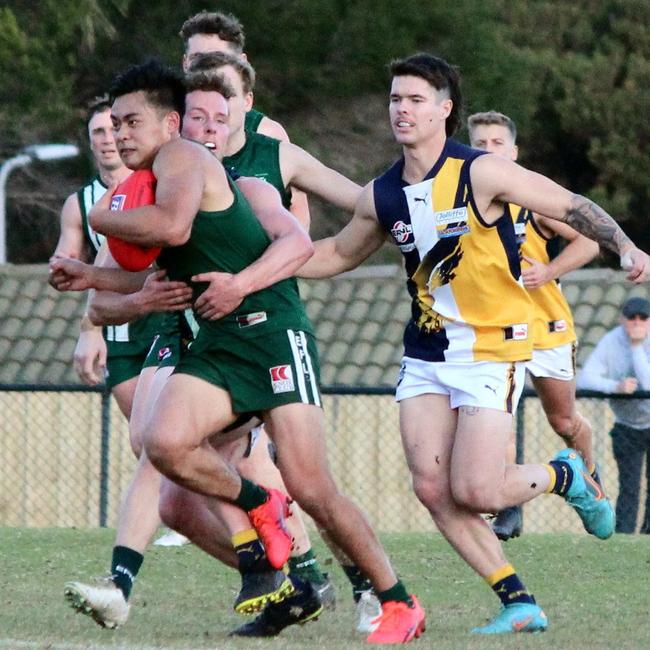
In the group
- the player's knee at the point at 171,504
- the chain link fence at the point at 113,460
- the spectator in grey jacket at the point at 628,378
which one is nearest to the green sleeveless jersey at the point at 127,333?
the player's knee at the point at 171,504

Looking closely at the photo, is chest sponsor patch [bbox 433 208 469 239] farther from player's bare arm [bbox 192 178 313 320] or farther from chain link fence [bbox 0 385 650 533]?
chain link fence [bbox 0 385 650 533]

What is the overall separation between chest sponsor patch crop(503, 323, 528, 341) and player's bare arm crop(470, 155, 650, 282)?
452 millimetres

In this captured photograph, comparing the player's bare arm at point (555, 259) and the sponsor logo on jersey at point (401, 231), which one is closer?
the sponsor logo on jersey at point (401, 231)

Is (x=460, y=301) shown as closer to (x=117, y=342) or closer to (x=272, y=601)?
(x=272, y=601)

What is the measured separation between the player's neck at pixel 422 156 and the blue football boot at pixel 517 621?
5.75 feet

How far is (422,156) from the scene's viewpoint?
22.5 ft

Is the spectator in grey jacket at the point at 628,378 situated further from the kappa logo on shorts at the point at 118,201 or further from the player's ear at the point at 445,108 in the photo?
the kappa logo on shorts at the point at 118,201

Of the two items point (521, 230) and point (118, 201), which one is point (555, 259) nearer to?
point (521, 230)

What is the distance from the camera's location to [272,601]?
6.30 m

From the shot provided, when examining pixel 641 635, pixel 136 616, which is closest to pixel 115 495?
pixel 136 616

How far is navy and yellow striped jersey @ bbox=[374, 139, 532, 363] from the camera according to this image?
22.2ft

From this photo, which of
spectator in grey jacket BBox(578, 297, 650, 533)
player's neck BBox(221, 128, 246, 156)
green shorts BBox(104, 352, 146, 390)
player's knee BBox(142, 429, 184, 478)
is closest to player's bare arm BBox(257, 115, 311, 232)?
player's neck BBox(221, 128, 246, 156)

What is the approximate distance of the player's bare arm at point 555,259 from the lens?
9.12m

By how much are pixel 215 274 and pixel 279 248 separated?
10.2 inches
